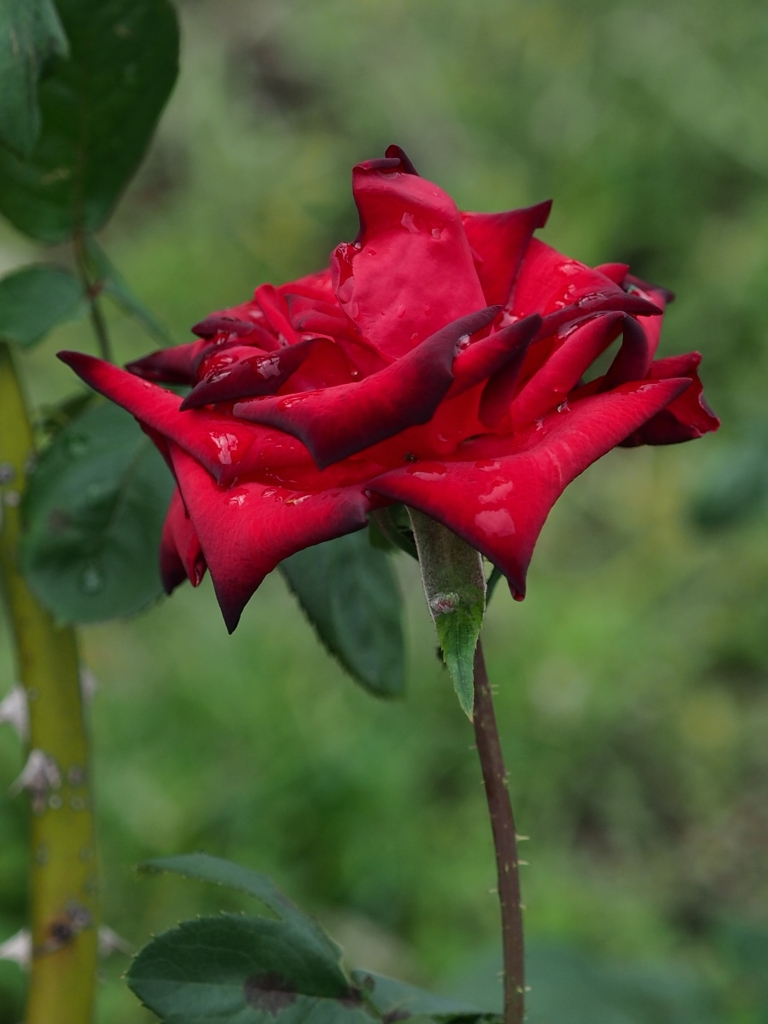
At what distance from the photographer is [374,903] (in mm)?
1564

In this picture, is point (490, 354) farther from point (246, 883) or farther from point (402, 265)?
point (246, 883)

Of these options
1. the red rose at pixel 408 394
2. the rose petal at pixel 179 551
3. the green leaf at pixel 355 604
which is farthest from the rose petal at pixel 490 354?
the green leaf at pixel 355 604

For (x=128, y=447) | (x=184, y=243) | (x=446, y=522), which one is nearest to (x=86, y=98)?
(x=128, y=447)

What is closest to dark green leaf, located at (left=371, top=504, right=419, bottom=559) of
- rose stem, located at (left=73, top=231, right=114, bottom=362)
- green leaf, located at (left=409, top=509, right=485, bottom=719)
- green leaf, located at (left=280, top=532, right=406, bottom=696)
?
green leaf, located at (left=409, top=509, right=485, bottom=719)

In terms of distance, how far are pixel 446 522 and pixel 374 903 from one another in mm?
1352

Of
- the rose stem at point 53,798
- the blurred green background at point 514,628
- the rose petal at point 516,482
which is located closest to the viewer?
the rose petal at point 516,482

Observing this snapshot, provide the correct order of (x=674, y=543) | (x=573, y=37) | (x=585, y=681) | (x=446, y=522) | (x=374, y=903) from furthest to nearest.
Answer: (x=573, y=37), (x=674, y=543), (x=585, y=681), (x=374, y=903), (x=446, y=522)

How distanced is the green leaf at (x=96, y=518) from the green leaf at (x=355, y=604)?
8 cm

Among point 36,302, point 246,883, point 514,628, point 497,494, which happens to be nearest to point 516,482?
point 497,494

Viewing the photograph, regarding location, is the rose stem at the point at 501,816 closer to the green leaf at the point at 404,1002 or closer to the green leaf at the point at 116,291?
the green leaf at the point at 404,1002

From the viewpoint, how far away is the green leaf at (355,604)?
0.57 meters

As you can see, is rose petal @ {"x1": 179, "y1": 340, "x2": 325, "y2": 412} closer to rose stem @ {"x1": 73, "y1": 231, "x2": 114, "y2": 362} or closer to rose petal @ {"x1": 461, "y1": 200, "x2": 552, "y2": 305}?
rose petal @ {"x1": 461, "y1": 200, "x2": 552, "y2": 305}

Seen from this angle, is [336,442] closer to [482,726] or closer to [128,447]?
[482,726]

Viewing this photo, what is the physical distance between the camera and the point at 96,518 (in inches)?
23.1
